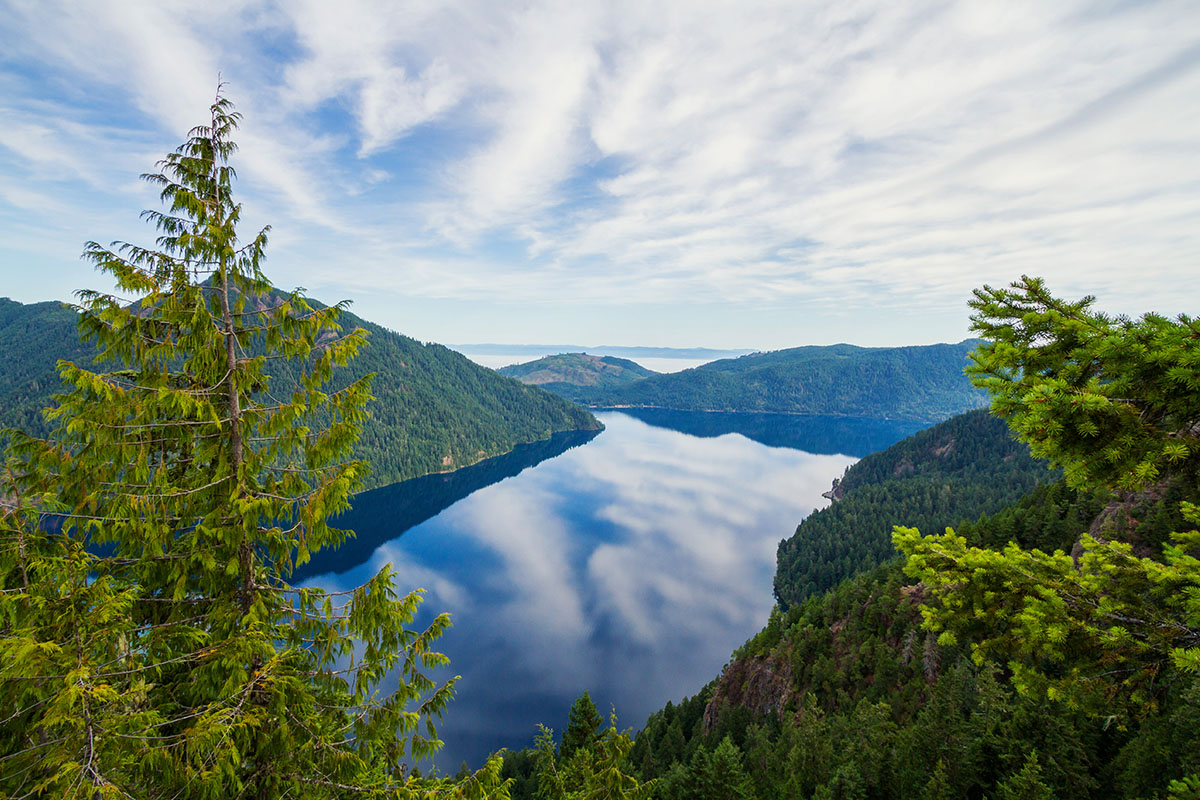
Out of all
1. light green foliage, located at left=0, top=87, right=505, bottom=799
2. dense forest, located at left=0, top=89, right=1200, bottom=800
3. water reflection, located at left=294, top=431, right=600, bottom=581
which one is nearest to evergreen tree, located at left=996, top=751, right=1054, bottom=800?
dense forest, located at left=0, top=89, right=1200, bottom=800

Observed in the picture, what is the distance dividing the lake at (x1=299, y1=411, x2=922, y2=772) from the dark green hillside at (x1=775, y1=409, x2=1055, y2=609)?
29.2ft

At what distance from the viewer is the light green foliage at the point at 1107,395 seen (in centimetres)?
545

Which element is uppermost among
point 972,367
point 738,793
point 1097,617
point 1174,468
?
point 972,367

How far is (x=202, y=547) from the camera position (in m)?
8.07

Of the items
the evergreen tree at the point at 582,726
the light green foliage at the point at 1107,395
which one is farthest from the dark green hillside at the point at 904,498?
the light green foliage at the point at 1107,395

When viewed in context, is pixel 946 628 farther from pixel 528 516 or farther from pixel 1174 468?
pixel 528 516

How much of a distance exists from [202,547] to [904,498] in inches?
6566

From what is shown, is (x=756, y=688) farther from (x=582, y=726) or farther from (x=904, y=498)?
(x=904, y=498)

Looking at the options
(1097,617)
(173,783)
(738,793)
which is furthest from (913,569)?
(738,793)

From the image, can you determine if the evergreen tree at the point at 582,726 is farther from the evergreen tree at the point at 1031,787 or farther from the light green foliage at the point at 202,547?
the light green foliage at the point at 202,547

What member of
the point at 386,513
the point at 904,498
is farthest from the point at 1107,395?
the point at 386,513

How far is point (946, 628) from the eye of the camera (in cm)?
805

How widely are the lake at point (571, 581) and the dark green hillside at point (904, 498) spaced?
889 centimetres

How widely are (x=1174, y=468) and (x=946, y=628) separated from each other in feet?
12.4
